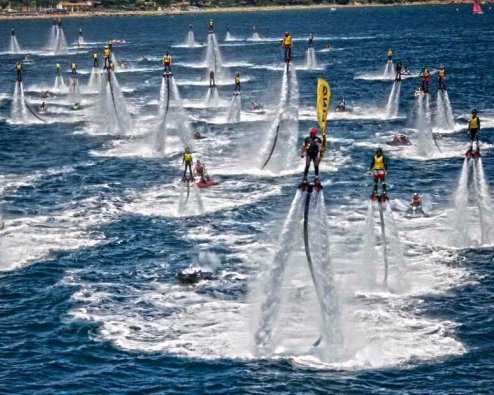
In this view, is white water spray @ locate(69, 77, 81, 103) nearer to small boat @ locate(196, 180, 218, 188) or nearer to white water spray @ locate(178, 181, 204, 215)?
small boat @ locate(196, 180, 218, 188)

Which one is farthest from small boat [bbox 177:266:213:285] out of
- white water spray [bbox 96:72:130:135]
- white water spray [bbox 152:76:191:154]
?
white water spray [bbox 96:72:130:135]

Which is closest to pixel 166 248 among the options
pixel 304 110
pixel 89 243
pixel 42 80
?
pixel 89 243

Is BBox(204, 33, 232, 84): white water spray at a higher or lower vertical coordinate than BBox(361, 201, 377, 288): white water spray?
higher

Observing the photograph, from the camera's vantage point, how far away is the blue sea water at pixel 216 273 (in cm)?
4472

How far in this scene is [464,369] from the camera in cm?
4462

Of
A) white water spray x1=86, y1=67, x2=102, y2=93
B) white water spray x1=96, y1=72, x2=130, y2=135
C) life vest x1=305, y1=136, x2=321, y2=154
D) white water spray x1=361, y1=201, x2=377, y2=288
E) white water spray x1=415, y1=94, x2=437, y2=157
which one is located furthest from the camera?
white water spray x1=86, y1=67, x2=102, y2=93

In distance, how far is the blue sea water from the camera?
147 ft

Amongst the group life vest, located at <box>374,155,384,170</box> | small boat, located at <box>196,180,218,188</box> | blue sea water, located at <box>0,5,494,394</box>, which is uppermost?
life vest, located at <box>374,155,384,170</box>

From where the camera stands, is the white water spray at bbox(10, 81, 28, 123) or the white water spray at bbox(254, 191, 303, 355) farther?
the white water spray at bbox(10, 81, 28, 123)

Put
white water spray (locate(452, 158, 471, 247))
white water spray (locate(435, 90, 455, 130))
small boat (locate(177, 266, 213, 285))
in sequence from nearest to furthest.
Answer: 1. small boat (locate(177, 266, 213, 285))
2. white water spray (locate(452, 158, 471, 247))
3. white water spray (locate(435, 90, 455, 130))


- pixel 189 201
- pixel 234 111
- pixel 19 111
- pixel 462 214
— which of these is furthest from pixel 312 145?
pixel 19 111

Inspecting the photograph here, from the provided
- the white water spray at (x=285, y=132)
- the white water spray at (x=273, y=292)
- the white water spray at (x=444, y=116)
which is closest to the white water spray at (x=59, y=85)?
the white water spray at (x=444, y=116)

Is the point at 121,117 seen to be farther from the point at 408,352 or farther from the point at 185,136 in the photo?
the point at 408,352

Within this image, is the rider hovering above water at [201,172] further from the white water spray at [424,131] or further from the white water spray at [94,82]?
the white water spray at [94,82]
